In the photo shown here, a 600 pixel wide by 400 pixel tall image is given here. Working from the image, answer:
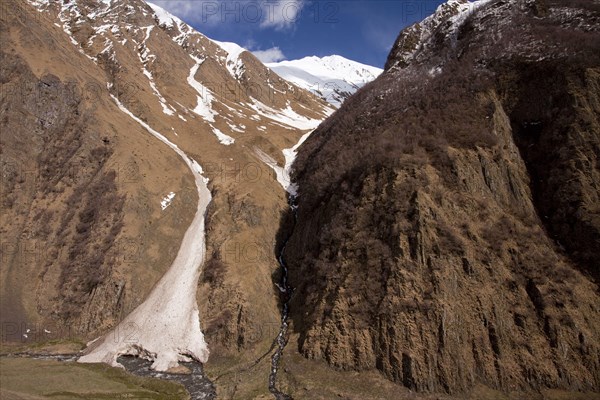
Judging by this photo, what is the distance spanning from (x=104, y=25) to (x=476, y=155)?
10162cm

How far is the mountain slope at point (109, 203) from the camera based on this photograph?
118 feet

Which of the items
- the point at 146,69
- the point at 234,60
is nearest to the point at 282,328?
the point at 146,69

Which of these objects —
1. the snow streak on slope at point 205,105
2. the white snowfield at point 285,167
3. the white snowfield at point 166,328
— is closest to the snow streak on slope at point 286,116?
the snow streak on slope at point 205,105

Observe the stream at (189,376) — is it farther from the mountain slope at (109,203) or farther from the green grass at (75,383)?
the mountain slope at (109,203)

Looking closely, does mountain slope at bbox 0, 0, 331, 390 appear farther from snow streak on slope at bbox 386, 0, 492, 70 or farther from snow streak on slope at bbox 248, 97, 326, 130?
snow streak on slope at bbox 248, 97, 326, 130

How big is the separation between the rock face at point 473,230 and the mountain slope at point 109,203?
265 inches

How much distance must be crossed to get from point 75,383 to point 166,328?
9583 mm

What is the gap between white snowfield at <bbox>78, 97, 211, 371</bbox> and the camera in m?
32.3

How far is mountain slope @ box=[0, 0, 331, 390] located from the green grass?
16.7 ft

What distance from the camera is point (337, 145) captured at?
47562mm

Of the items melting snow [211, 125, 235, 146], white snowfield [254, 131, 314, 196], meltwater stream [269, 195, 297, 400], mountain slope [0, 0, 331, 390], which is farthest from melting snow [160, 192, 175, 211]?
melting snow [211, 125, 235, 146]

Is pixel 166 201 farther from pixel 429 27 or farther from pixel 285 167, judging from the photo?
pixel 429 27

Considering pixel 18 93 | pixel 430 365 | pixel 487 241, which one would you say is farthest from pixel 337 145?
pixel 18 93

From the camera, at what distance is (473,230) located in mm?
30266
